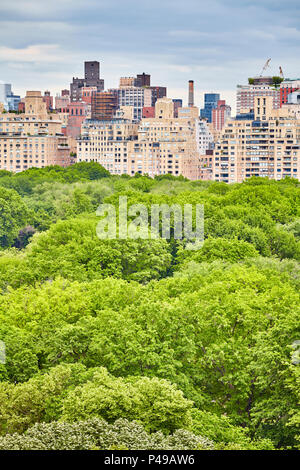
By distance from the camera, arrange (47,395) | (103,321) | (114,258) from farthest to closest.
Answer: (114,258) → (103,321) → (47,395)

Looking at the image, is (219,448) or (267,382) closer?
(219,448)

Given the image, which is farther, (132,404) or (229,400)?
(229,400)

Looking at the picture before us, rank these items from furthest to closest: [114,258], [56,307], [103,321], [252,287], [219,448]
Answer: [114,258] < [252,287] < [56,307] < [103,321] < [219,448]

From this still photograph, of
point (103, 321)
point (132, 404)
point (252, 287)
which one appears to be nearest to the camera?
point (132, 404)

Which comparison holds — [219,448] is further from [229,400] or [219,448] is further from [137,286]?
[137,286]
